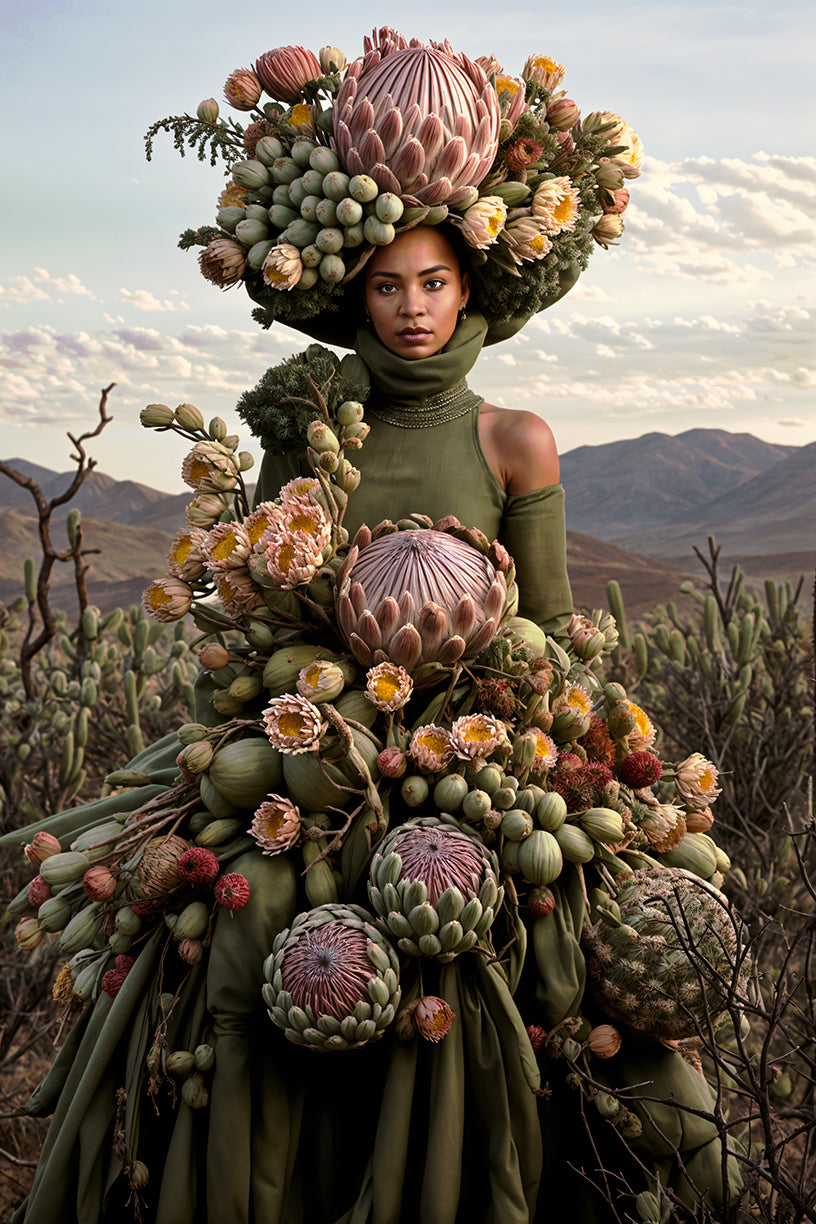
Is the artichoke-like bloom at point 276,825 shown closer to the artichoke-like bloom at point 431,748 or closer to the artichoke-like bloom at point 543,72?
the artichoke-like bloom at point 431,748

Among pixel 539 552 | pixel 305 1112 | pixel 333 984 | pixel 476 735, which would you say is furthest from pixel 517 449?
pixel 305 1112

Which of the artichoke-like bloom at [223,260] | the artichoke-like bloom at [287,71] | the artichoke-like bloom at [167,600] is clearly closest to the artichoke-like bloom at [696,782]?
the artichoke-like bloom at [167,600]

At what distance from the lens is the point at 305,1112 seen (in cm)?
176

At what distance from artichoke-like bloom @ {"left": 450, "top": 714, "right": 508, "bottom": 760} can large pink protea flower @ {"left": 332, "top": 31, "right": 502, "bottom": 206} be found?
39.4 inches

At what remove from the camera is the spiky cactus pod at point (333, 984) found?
153cm

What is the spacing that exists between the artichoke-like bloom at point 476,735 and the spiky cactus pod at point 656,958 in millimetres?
349

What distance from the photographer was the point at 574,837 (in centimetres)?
→ 174

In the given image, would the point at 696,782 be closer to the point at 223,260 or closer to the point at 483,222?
the point at 483,222

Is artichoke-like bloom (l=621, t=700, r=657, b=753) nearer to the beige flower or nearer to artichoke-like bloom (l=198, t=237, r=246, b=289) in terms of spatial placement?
the beige flower

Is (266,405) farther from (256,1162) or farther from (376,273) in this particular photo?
(256,1162)

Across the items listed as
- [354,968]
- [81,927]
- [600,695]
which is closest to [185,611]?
[81,927]

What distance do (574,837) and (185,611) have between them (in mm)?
800

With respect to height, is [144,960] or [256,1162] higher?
[144,960]

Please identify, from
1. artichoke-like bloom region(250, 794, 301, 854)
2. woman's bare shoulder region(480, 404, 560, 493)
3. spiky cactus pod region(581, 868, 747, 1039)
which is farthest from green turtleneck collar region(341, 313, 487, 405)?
spiky cactus pod region(581, 868, 747, 1039)
